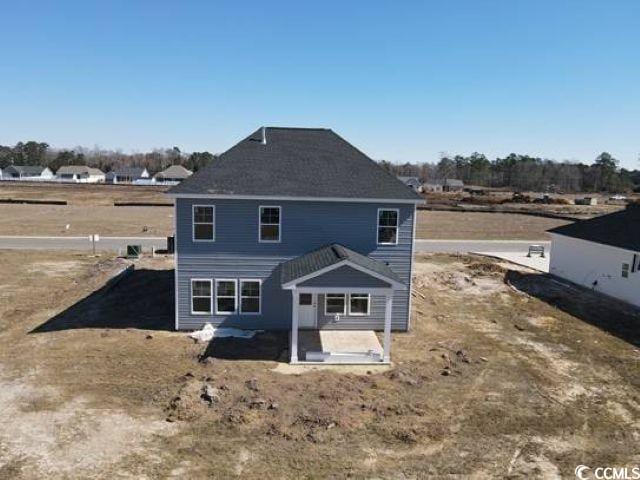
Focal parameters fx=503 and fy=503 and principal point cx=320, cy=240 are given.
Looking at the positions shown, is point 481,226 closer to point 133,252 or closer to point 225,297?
point 133,252

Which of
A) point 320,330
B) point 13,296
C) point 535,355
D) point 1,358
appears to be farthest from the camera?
point 13,296

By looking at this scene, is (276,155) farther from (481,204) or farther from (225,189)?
(481,204)

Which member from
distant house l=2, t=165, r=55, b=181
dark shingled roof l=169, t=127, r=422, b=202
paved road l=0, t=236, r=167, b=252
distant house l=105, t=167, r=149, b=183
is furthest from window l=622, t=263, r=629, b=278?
distant house l=2, t=165, r=55, b=181

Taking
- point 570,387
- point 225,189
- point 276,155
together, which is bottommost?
point 570,387

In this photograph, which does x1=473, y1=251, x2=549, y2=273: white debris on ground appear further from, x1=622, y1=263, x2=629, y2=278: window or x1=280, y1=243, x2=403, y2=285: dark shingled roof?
x1=280, y1=243, x2=403, y2=285: dark shingled roof

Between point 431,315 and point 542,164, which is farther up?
point 542,164

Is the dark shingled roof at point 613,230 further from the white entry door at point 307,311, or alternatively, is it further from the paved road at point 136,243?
the white entry door at point 307,311

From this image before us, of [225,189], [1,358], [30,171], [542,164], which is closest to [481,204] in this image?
[225,189]
